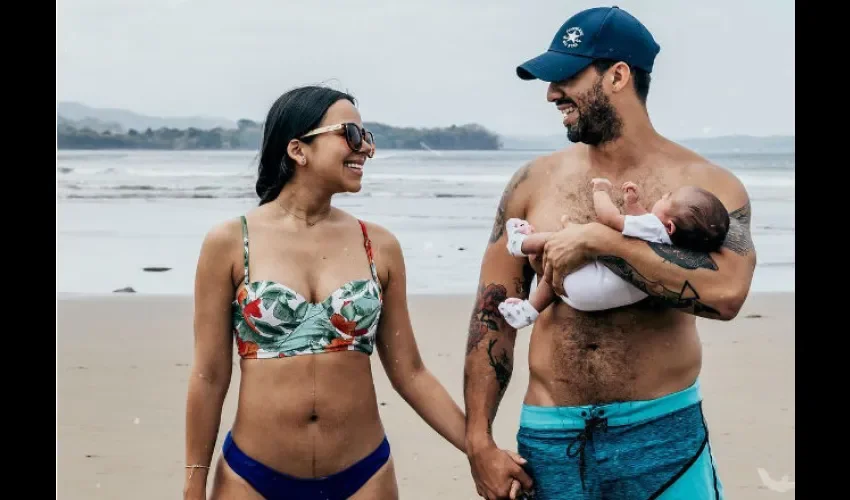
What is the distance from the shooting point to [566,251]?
3.67m

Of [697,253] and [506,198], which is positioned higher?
[506,198]

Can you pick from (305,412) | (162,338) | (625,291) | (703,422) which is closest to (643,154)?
(625,291)

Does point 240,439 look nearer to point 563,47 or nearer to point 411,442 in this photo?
point 563,47

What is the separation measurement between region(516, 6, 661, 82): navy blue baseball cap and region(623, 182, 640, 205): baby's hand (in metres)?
0.43

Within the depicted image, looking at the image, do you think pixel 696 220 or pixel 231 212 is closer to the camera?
pixel 696 220

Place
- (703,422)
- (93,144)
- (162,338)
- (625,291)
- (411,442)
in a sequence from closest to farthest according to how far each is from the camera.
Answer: (625,291) < (703,422) < (411,442) < (162,338) < (93,144)

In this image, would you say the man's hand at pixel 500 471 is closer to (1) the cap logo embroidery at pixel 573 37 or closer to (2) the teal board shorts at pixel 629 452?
(2) the teal board shorts at pixel 629 452

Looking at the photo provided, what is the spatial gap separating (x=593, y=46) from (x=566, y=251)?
73cm

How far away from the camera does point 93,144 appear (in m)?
48.7

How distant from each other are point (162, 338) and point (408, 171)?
25.9 m

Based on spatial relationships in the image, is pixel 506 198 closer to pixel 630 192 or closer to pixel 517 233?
pixel 517 233

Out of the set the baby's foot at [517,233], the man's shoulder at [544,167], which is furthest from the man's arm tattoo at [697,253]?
the man's shoulder at [544,167]

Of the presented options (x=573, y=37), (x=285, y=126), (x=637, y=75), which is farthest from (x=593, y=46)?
(x=285, y=126)

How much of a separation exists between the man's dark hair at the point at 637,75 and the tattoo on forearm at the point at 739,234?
528 mm
